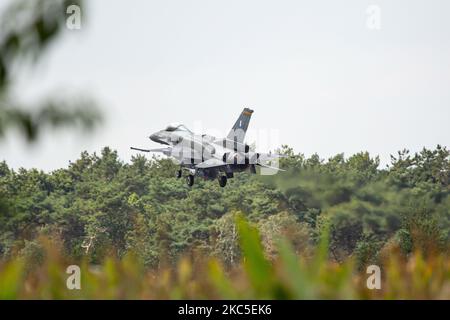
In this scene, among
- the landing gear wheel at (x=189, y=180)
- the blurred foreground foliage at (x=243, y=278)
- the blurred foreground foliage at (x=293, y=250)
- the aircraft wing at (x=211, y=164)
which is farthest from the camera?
the aircraft wing at (x=211, y=164)

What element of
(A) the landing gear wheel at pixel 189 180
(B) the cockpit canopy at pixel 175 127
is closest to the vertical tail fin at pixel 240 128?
(B) the cockpit canopy at pixel 175 127

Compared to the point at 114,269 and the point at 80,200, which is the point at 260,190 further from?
the point at 114,269

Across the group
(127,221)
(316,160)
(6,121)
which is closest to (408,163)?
(316,160)

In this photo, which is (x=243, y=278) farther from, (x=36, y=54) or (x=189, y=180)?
(x=189, y=180)

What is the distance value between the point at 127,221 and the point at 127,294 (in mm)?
106683

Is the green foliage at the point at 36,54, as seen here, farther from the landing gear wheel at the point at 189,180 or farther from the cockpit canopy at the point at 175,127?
the cockpit canopy at the point at 175,127

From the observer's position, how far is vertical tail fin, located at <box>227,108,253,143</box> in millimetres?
63625

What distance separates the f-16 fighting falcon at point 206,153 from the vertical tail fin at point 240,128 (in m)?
0.06

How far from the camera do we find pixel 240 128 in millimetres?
66250

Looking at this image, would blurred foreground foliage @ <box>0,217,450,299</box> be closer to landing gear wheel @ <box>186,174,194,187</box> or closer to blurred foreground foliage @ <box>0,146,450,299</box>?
blurred foreground foliage @ <box>0,146,450,299</box>

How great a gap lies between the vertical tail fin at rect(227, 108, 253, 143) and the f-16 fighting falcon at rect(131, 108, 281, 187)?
0.06m

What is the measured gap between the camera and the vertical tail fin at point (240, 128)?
6362cm

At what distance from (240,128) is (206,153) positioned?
8457 mm

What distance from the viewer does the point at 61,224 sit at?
113 metres
